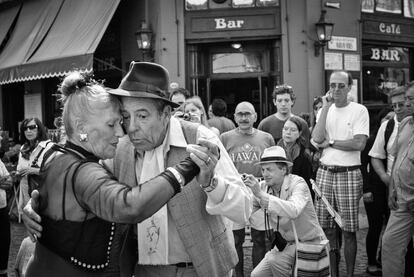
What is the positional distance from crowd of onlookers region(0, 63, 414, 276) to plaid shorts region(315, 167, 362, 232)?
0.04 feet

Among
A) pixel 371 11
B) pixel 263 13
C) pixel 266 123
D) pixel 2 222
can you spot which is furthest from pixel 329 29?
pixel 2 222

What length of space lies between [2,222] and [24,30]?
9168 millimetres

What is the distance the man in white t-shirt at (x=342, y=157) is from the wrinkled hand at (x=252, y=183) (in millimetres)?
2183

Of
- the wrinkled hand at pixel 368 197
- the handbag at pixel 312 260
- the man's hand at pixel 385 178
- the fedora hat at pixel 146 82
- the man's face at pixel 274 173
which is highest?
the fedora hat at pixel 146 82

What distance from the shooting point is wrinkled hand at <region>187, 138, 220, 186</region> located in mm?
2412

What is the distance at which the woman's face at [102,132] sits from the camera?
2480 mm

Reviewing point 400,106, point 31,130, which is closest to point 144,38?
point 31,130

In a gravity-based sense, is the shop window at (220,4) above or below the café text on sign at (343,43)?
above

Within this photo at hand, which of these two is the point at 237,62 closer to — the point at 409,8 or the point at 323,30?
the point at 323,30

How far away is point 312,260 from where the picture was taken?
4441 mm

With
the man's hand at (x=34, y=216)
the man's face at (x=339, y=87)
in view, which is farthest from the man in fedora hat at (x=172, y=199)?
the man's face at (x=339, y=87)

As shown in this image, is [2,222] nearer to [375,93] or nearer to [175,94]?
[175,94]

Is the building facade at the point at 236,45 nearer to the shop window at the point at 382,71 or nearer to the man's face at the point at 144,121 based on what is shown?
the shop window at the point at 382,71

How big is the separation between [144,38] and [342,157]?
21.4ft
